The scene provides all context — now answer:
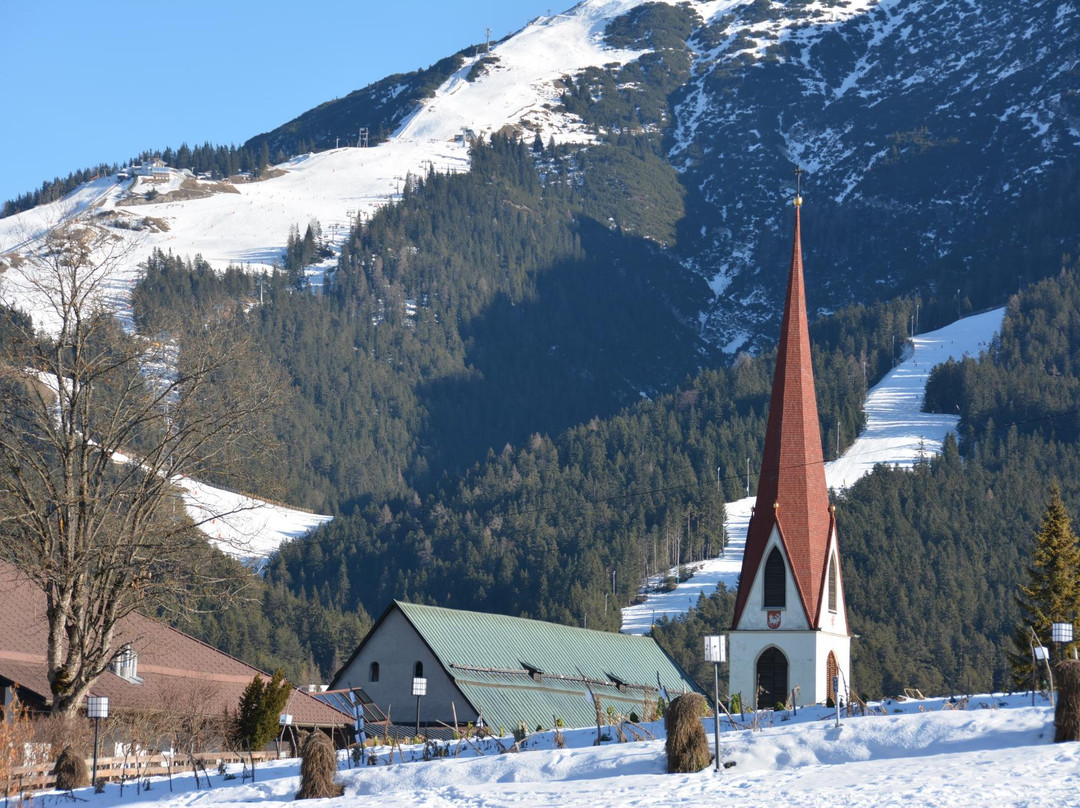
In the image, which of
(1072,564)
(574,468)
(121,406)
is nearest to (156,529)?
(121,406)

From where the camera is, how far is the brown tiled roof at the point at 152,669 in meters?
44.5

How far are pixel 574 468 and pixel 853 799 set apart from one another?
17514 centimetres

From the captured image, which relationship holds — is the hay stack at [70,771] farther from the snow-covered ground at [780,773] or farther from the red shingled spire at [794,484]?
the red shingled spire at [794,484]

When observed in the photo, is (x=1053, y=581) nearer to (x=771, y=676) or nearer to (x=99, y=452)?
(x=771, y=676)

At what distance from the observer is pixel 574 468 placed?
198 metres

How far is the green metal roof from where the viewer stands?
5888 cm

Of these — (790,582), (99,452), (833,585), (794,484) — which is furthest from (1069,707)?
(794,484)

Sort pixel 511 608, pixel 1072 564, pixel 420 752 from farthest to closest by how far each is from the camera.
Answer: pixel 511 608 < pixel 1072 564 < pixel 420 752

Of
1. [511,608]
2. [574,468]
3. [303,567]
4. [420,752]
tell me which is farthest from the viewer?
[574,468]

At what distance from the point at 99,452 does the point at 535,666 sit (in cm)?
3165

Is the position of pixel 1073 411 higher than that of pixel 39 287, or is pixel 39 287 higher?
pixel 1073 411

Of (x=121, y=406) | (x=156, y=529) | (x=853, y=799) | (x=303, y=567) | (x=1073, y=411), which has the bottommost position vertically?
(x=853, y=799)

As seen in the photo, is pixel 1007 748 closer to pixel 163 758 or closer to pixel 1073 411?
pixel 163 758

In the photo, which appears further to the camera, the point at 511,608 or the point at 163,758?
the point at 511,608
